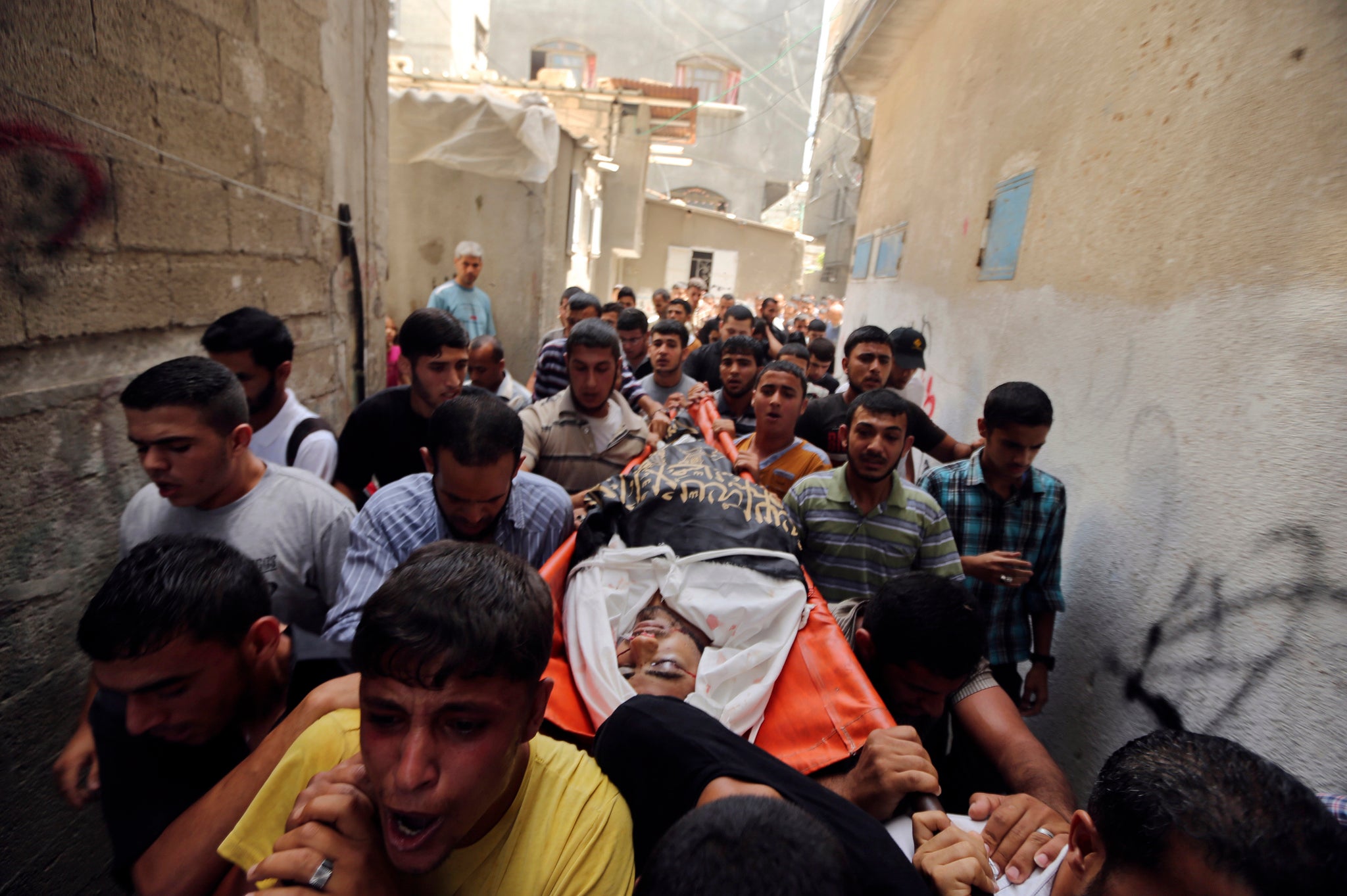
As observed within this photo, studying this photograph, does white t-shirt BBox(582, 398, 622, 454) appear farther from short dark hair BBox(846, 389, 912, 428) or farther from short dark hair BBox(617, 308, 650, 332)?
short dark hair BBox(617, 308, 650, 332)

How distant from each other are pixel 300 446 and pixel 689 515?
1458mm

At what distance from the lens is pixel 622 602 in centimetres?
208

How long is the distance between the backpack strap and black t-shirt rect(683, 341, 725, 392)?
3.37 meters

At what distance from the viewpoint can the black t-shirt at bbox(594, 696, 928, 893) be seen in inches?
42.4

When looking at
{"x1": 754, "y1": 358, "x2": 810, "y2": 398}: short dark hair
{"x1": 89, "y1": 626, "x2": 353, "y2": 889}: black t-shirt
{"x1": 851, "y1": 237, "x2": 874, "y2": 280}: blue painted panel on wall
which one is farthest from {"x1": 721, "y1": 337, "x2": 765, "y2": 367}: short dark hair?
{"x1": 851, "y1": 237, "x2": 874, "y2": 280}: blue painted panel on wall

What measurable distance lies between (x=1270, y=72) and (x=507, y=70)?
92.8 feet

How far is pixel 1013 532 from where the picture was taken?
2.58 meters

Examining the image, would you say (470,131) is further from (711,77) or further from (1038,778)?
(711,77)

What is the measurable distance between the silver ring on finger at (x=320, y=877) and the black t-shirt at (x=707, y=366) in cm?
487

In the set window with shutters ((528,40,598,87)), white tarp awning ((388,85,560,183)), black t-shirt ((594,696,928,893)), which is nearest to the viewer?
black t-shirt ((594,696,928,893))

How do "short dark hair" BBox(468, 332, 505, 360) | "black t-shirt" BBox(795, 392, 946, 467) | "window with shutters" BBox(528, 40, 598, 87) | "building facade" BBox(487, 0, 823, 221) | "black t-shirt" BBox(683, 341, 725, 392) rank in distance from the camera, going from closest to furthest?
1. "black t-shirt" BBox(795, 392, 946, 467)
2. "short dark hair" BBox(468, 332, 505, 360)
3. "black t-shirt" BBox(683, 341, 725, 392)
4. "building facade" BBox(487, 0, 823, 221)
5. "window with shutters" BBox(528, 40, 598, 87)

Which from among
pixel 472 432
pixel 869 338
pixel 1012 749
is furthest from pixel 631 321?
pixel 1012 749

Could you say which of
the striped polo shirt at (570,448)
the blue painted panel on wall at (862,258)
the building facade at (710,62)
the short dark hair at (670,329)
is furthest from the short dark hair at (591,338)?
the building facade at (710,62)

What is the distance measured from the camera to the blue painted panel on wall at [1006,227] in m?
3.64
